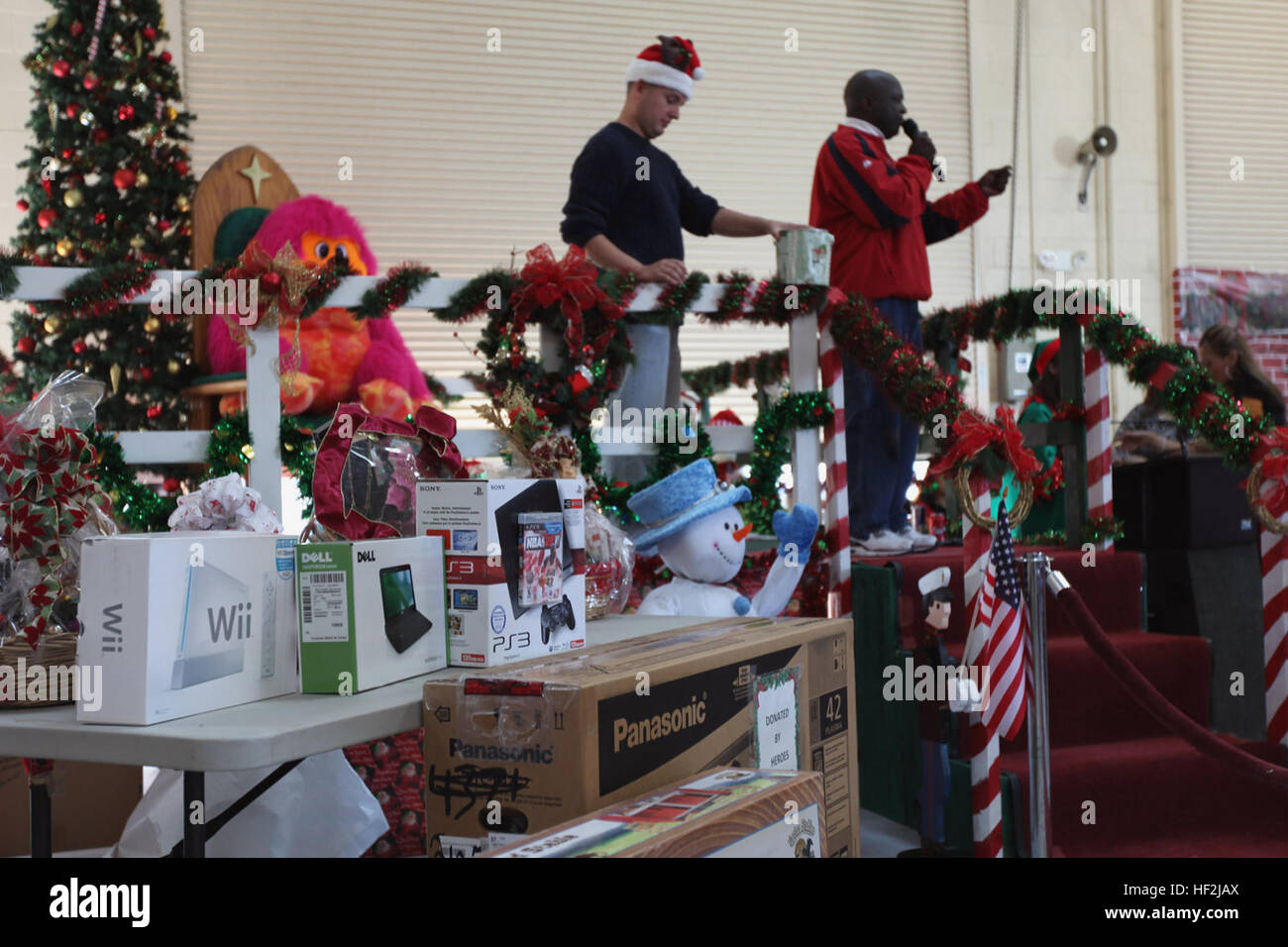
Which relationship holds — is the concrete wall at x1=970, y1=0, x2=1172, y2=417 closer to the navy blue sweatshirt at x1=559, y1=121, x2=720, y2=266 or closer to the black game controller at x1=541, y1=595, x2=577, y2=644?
the navy blue sweatshirt at x1=559, y1=121, x2=720, y2=266

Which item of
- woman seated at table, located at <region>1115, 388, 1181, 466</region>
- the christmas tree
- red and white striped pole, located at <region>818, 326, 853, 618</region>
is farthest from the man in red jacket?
the christmas tree

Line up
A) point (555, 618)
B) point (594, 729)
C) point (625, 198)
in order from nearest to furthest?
point (594, 729) < point (555, 618) < point (625, 198)

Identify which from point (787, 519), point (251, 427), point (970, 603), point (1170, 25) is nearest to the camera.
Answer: point (787, 519)

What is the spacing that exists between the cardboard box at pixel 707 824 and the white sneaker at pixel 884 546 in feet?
8.20

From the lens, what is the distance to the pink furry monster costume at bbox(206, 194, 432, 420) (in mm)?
5277

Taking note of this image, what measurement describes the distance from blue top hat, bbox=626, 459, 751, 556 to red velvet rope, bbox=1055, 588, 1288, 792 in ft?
2.65

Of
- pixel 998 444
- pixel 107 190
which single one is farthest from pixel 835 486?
pixel 107 190

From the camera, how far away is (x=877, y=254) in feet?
13.4

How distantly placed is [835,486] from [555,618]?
7.04 feet

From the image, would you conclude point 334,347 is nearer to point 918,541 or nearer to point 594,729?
point 918,541

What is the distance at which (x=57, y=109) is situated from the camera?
5.96m

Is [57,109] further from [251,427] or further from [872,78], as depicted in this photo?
[872,78]
